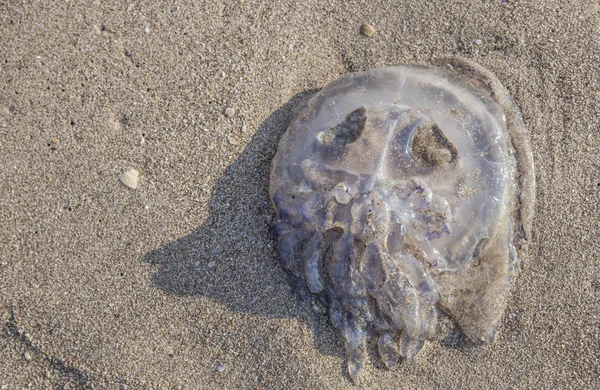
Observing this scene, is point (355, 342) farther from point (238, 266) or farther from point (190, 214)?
point (190, 214)

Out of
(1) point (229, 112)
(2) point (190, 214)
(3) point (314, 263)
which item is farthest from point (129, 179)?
(3) point (314, 263)

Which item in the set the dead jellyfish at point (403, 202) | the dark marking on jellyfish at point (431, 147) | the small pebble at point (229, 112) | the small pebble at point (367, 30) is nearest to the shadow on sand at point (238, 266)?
the dead jellyfish at point (403, 202)

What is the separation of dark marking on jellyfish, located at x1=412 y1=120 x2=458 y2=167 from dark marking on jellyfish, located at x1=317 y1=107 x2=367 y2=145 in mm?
312

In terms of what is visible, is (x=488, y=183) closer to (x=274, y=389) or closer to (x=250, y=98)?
(x=250, y=98)

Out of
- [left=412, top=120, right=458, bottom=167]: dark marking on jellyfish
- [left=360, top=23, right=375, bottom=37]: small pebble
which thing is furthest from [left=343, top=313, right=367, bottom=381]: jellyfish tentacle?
[left=360, top=23, right=375, bottom=37]: small pebble

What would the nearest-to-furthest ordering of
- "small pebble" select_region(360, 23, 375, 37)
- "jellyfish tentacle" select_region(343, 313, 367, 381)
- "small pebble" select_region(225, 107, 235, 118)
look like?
"jellyfish tentacle" select_region(343, 313, 367, 381) < "small pebble" select_region(225, 107, 235, 118) < "small pebble" select_region(360, 23, 375, 37)

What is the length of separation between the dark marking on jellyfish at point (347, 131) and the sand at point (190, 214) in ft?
1.24

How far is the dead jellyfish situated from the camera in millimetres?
2748

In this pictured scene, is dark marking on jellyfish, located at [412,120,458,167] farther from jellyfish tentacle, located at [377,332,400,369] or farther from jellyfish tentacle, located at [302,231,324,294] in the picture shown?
jellyfish tentacle, located at [377,332,400,369]

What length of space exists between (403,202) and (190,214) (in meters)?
1.23

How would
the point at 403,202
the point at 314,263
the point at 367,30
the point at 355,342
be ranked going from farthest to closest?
the point at 367,30 < the point at 355,342 < the point at 314,263 < the point at 403,202

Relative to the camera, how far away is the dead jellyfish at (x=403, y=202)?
108 inches

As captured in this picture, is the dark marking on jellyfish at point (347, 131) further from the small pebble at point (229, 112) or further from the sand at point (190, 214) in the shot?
the small pebble at point (229, 112)

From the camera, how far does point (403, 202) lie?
2719mm
